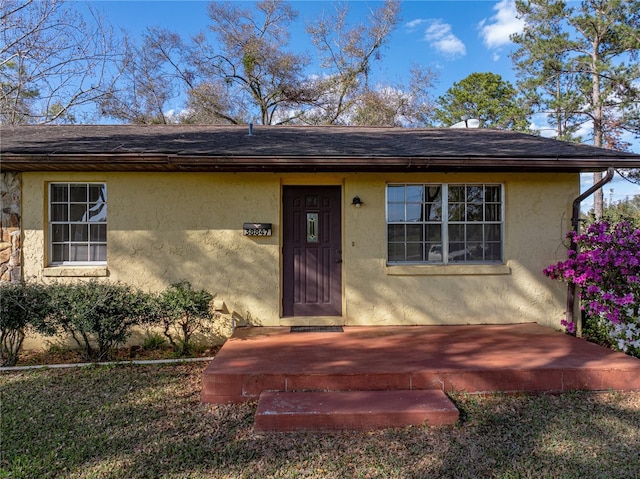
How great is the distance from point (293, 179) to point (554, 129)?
17.4m

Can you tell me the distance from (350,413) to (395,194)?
11.8 ft

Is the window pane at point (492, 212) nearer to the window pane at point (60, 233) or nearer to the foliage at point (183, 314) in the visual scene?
the foliage at point (183, 314)

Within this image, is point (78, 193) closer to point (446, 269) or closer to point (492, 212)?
point (446, 269)

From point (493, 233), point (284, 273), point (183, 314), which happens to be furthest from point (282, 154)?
point (493, 233)

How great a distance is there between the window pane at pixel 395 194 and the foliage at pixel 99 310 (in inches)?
150

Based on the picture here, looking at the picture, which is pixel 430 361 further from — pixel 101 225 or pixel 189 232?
pixel 101 225

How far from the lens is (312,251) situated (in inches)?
238

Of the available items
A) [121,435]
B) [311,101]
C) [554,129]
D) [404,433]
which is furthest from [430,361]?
[554,129]

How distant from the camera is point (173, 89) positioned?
1920 cm

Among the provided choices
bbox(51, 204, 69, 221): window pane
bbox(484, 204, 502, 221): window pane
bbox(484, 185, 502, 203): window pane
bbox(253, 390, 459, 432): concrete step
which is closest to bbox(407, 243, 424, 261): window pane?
bbox(484, 204, 502, 221): window pane

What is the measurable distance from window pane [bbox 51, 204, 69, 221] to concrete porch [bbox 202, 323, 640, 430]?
3338 millimetres

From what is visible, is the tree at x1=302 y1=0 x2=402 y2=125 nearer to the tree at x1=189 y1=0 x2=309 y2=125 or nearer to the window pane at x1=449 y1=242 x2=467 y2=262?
the tree at x1=189 y1=0 x2=309 y2=125

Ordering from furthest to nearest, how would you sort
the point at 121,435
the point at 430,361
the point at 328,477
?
1. the point at 430,361
2. the point at 121,435
3. the point at 328,477

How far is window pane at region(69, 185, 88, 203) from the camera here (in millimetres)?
5793
